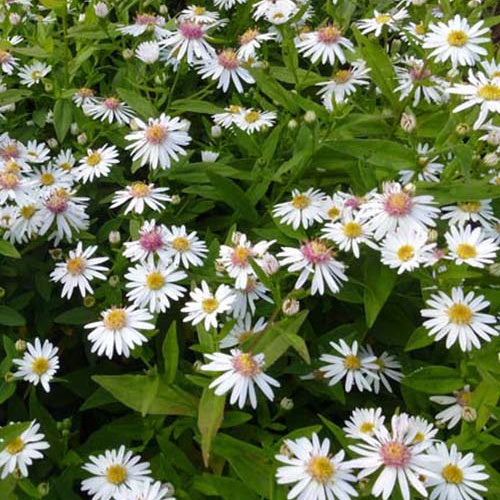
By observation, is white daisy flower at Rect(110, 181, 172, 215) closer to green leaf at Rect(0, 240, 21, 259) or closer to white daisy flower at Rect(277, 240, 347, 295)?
green leaf at Rect(0, 240, 21, 259)

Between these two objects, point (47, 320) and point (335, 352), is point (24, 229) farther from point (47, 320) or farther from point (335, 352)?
point (335, 352)

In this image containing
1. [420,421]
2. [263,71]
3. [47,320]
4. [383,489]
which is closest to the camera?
[383,489]

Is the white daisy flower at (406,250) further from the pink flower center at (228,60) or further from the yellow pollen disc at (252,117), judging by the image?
the pink flower center at (228,60)

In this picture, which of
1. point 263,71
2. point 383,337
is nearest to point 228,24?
point 263,71

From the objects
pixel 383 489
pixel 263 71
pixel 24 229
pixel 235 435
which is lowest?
pixel 383 489

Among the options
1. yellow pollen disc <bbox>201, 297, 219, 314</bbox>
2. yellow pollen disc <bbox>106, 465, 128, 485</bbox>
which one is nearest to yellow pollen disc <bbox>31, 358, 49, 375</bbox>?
yellow pollen disc <bbox>106, 465, 128, 485</bbox>

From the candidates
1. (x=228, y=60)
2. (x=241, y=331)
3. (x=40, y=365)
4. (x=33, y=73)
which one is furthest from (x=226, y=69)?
(x=40, y=365)
